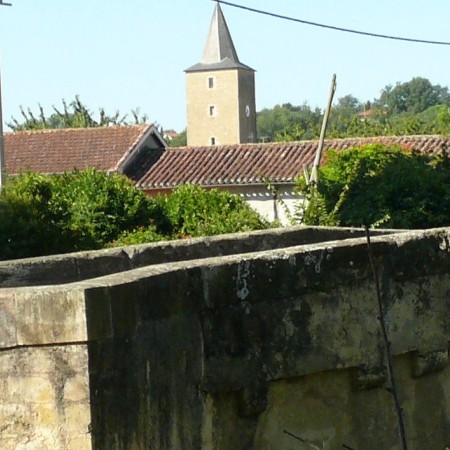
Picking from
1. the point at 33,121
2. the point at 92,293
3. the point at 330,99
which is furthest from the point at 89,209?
the point at 33,121

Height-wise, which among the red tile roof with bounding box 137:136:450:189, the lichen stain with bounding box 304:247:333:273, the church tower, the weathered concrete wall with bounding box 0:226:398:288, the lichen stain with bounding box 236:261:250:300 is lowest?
the lichen stain with bounding box 236:261:250:300

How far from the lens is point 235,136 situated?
82375mm

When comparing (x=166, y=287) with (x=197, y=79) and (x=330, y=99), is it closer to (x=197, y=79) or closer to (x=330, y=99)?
(x=330, y=99)

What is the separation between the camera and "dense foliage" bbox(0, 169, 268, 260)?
17.7m

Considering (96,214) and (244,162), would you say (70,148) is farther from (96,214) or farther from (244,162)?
(96,214)

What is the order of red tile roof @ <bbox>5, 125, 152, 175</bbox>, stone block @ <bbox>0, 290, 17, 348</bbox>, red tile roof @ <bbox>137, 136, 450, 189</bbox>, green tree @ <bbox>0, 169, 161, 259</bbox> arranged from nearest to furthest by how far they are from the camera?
1. stone block @ <bbox>0, 290, 17, 348</bbox>
2. green tree @ <bbox>0, 169, 161, 259</bbox>
3. red tile roof @ <bbox>137, 136, 450, 189</bbox>
4. red tile roof @ <bbox>5, 125, 152, 175</bbox>

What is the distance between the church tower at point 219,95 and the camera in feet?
273

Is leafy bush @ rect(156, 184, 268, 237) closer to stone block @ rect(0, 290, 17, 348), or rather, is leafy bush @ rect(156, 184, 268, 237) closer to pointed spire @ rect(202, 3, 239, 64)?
stone block @ rect(0, 290, 17, 348)

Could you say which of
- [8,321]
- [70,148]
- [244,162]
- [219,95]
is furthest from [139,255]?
[219,95]

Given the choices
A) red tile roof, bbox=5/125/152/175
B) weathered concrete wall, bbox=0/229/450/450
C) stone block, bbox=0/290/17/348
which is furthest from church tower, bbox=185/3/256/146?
stone block, bbox=0/290/17/348

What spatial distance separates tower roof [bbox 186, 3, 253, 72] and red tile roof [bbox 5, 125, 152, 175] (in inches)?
1815

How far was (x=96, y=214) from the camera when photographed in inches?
890

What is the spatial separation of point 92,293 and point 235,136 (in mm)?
77560

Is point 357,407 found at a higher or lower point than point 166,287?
lower
